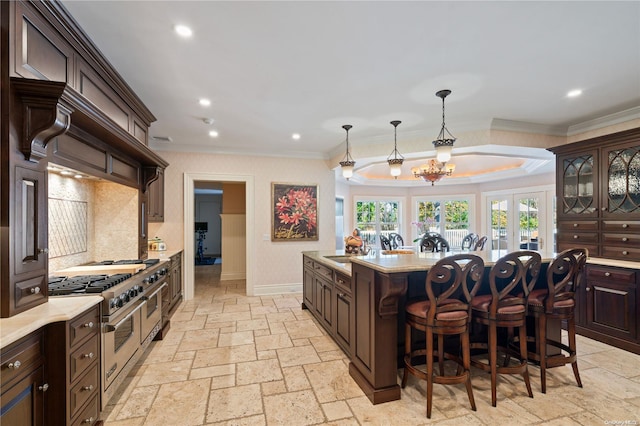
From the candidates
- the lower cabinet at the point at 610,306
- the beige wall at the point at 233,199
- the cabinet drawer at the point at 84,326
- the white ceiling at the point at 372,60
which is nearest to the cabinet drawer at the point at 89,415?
the cabinet drawer at the point at 84,326

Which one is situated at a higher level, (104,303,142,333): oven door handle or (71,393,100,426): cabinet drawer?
(104,303,142,333): oven door handle

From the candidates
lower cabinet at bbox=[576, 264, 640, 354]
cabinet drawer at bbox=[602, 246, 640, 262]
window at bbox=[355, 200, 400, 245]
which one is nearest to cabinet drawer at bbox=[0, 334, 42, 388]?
lower cabinet at bbox=[576, 264, 640, 354]

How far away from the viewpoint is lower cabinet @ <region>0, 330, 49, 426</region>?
128 centimetres

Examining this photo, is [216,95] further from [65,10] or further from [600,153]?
[600,153]

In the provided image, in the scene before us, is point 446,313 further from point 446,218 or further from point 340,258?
point 446,218

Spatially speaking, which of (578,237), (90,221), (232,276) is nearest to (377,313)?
(90,221)

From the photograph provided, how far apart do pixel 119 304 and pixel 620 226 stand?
514cm

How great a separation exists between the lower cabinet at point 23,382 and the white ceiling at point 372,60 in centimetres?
198

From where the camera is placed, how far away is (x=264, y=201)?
227 inches

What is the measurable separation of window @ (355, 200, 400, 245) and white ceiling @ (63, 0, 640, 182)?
4905mm

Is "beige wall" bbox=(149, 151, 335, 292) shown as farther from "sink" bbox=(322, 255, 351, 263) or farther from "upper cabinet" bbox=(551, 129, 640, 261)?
"upper cabinet" bbox=(551, 129, 640, 261)

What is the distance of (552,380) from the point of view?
265cm

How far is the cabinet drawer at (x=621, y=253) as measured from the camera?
333cm

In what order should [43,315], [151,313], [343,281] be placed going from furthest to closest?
1. [151,313]
2. [343,281]
3. [43,315]
